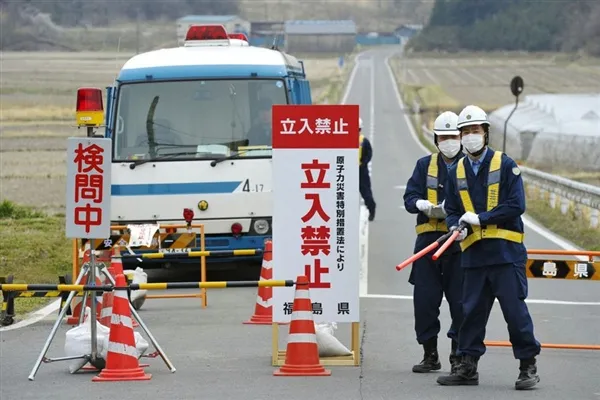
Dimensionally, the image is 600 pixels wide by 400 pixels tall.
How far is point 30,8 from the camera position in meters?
40.1

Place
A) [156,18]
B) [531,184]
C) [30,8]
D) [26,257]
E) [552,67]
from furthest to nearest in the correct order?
1. [552,67]
2. [156,18]
3. [30,8]
4. [531,184]
5. [26,257]

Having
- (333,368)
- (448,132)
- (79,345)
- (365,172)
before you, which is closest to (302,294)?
(333,368)

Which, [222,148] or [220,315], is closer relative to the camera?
[220,315]

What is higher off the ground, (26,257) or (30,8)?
(30,8)

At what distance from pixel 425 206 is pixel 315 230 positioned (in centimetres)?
88

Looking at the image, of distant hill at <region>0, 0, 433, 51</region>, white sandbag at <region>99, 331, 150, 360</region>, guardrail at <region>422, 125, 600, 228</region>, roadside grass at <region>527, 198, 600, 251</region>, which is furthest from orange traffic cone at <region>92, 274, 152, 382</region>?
distant hill at <region>0, 0, 433, 51</region>

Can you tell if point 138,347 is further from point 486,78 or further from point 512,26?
point 512,26

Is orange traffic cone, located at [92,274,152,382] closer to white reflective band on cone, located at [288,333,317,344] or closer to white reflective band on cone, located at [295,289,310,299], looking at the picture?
white reflective band on cone, located at [288,333,317,344]

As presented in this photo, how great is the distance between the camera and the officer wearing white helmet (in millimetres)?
9258

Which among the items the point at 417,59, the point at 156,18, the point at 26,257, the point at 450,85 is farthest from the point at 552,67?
the point at 26,257

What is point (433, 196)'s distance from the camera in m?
10.3

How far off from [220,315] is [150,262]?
10.4 ft

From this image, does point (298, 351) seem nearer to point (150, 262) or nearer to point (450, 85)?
point (150, 262)

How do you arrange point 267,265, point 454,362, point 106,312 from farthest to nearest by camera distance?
point 267,265, point 106,312, point 454,362
